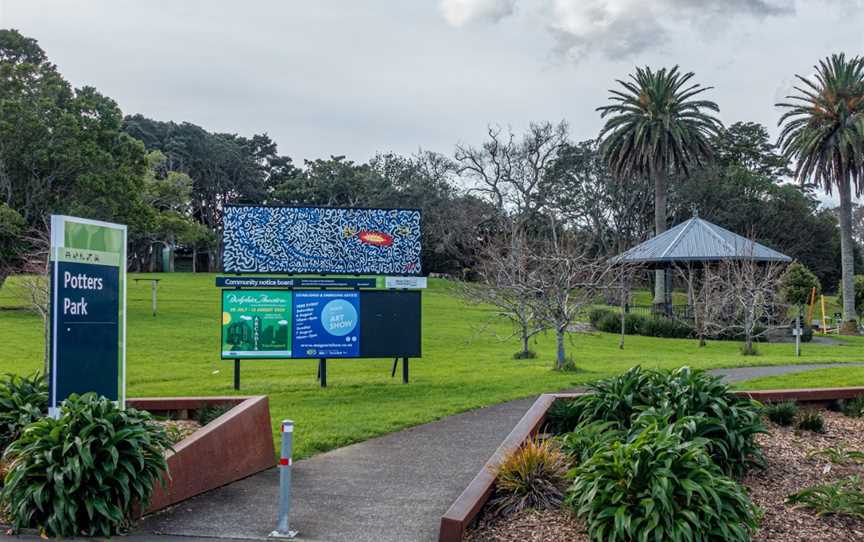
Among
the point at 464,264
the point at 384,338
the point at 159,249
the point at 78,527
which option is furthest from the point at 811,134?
the point at 159,249

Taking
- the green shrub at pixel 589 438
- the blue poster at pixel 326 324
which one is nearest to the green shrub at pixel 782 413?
the green shrub at pixel 589 438

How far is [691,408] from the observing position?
26.2 ft

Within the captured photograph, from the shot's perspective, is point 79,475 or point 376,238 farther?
point 376,238

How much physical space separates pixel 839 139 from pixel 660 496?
46.9m

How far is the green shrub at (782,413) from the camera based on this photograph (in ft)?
32.2

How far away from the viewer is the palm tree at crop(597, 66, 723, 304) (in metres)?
51.7

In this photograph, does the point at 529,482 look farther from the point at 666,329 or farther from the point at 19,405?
the point at 666,329

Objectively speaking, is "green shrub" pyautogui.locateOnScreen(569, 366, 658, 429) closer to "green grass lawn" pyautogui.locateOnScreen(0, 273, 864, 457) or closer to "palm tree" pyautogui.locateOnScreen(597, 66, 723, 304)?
"green grass lawn" pyautogui.locateOnScreen(0, 273, 864, 457)

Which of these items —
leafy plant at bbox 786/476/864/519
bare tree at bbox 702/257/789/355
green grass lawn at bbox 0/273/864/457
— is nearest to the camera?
leafy plant at bbox 786/476/864/519

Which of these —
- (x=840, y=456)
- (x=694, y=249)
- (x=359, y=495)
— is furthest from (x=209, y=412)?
(x=694, y=249)

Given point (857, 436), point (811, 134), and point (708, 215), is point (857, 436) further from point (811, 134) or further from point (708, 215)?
point (708, 215)

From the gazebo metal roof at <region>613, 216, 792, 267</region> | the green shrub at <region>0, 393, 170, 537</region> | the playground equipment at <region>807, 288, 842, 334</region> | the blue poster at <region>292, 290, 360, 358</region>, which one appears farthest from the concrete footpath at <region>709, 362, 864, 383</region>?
the playground equipment at <region>807, 288, 842, 334</region>

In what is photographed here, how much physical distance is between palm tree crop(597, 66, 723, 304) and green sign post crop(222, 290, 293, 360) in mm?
39590

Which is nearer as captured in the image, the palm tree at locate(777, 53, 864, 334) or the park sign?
the park sign
